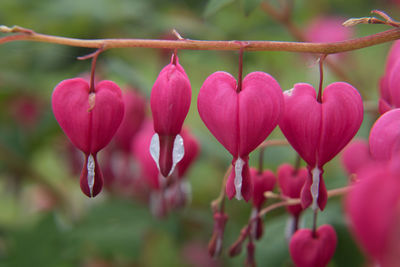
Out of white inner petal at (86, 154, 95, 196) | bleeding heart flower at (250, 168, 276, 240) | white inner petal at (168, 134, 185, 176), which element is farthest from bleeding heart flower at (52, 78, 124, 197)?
bleeding heart flower at (250, 168, 276, 240)

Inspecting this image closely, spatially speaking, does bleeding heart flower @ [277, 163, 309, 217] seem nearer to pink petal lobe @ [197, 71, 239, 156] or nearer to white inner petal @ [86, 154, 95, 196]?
pink petal lobe @ [197, 71, 239, 156]

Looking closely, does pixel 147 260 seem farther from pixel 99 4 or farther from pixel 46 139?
pixel 99 4

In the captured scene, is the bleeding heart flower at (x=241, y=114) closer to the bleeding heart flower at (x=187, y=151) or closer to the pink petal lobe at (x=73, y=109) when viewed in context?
the pink petal lobe at (x=73, y=109)

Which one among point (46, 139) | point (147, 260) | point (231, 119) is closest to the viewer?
point (231, 119)

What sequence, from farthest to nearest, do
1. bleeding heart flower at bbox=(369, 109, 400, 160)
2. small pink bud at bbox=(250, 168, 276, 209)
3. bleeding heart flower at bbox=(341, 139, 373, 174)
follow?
bleeding heart flower at bbox=(341, 139, 373, 174) < small pink bud at bbox=(250, 168, 276, 209) < bleeding heart flower at bbox=(369, 109, 400, 160)

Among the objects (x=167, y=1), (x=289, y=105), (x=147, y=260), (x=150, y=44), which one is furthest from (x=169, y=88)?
(x=167, y=1)

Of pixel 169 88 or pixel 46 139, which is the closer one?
pixel 169 88

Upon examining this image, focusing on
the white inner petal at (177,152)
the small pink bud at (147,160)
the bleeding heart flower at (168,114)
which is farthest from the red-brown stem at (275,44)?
the small pink bud at (147,160)

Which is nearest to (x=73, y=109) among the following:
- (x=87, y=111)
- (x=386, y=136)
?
(x=87, y=111)
